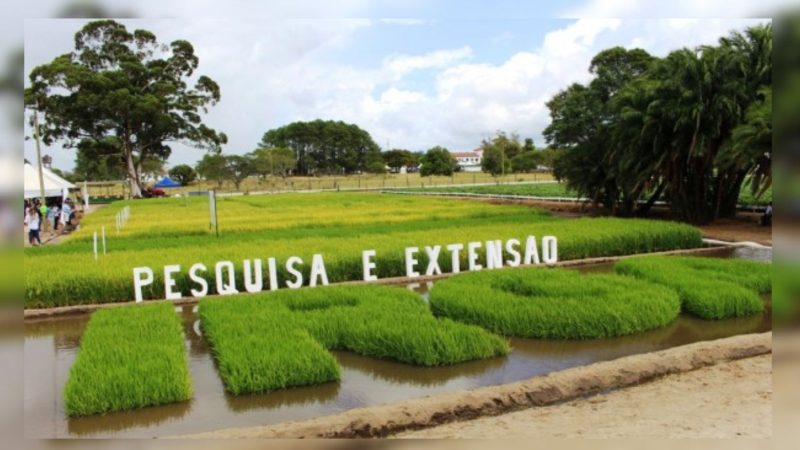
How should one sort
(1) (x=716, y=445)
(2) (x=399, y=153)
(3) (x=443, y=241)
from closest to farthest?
(1) (x=716, y=445) → (3) (x=443, y=241) → (2) (x=399, y=153)

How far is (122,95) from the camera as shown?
57.0ft

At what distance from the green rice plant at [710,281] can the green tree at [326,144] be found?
7.25 m

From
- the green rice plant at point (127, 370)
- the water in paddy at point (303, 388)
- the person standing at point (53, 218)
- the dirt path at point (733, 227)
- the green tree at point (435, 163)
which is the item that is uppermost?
the green tree at point (435, 163)

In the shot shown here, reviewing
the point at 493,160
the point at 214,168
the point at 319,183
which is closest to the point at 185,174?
the point at 214,168

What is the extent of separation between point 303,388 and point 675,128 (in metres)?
16.6

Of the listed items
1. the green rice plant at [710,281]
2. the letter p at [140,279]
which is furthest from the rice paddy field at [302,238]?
the green rice plant at [710,281]

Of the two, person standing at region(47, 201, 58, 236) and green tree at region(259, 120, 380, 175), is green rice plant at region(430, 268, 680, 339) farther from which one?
person standing at region(47, 201, 58, 236)

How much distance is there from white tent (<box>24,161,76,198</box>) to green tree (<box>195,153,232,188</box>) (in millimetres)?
5718

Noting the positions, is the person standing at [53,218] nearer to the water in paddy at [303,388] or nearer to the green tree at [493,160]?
the water in paddy at [303,388]

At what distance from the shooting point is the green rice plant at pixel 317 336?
6.90 metres

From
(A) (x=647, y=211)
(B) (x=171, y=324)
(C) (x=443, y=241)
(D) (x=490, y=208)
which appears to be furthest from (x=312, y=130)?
(A) (x=647, y=211)

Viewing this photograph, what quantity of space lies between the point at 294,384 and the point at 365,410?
1.27 meters

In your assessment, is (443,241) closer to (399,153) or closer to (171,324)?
(399,153)

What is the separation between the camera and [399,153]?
59.1 feet
